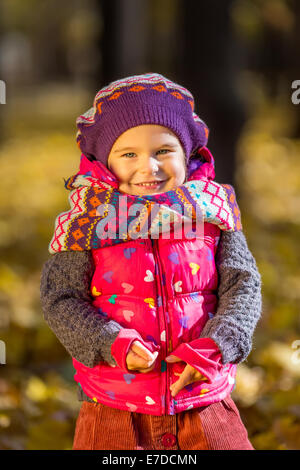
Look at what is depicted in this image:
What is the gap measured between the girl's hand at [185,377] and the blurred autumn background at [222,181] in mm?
1214

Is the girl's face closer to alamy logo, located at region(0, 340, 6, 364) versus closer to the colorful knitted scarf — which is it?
the colorful knitted scarf

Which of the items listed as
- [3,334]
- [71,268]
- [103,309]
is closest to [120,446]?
[103,309]

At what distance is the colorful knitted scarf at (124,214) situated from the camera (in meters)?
2.24

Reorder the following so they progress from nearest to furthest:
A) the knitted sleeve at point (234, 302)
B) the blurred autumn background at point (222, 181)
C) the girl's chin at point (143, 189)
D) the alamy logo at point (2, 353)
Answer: the knitted sleeve at point (234, 302) → the girl's chin at point (143, 189) → the blurred autumn background at point (222, 181) → the alamy logo at point (2, 353)

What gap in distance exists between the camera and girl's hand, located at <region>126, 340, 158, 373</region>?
209 cm

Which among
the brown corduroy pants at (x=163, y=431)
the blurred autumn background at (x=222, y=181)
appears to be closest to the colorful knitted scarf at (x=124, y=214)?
the brown corduroy pants at (x=163, y=431)

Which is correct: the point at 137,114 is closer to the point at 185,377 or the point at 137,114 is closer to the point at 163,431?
the point at 185,377

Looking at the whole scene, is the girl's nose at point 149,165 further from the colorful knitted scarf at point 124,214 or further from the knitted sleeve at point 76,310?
the knitted sleeve at point 76,310

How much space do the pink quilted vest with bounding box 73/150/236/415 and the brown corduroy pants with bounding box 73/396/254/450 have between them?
5 cm

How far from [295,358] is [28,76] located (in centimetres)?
3623

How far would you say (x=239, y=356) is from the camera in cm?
226

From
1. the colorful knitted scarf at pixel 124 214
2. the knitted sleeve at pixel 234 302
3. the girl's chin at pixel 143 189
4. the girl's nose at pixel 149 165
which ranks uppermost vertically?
the girl's nose at pixel 149 165

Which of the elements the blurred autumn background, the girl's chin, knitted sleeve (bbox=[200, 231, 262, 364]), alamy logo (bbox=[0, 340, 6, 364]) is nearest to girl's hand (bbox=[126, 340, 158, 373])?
knitted sleeve (bbox=[200, 231, 262, 364])
